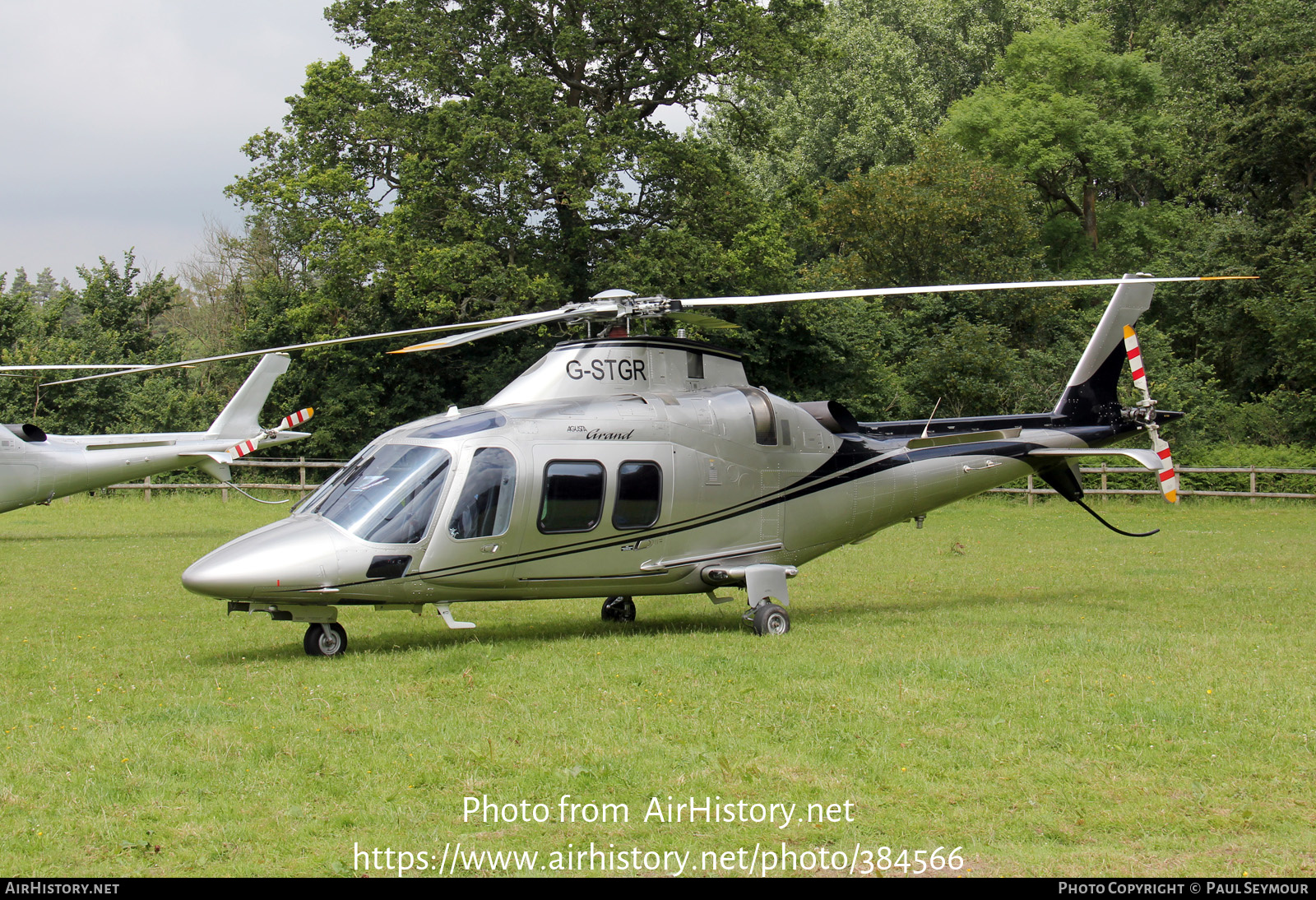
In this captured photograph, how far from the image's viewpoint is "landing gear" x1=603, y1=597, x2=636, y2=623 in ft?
43.1

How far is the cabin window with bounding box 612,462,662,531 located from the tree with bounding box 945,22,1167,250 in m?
35.9

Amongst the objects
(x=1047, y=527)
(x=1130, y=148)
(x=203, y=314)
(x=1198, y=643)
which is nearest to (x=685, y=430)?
(x=1198, y=643)

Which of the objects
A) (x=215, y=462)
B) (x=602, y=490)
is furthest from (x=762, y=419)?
(x=215, y=462)

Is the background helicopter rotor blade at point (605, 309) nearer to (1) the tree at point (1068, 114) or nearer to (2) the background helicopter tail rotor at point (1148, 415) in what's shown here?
(2) the background helicopter tail rotor at point (1148, 415)

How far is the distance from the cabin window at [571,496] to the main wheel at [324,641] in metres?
2.16

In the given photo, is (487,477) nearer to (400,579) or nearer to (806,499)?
(400,579)

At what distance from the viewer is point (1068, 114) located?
43938 millimetres

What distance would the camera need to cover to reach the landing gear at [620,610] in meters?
13.1

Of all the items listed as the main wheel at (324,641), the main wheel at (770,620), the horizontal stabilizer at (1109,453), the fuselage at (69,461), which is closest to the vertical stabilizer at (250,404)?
the fuselage at (69,461)

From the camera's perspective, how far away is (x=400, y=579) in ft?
33.6

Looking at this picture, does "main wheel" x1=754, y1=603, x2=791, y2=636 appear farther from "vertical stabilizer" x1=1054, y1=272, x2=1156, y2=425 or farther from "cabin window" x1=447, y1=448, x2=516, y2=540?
"vertical stabilizer" x1=1054, y1=272, x2=1156, y2=425

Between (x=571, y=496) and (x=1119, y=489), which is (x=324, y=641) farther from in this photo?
(x=1119, y=489)

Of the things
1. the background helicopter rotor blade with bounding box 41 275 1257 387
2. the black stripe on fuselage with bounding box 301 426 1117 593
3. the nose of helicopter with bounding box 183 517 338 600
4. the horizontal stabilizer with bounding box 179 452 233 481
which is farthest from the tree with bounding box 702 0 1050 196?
the nose of helicopter with bounding box 183 517 338 600

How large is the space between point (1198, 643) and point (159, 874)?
9503 mm
